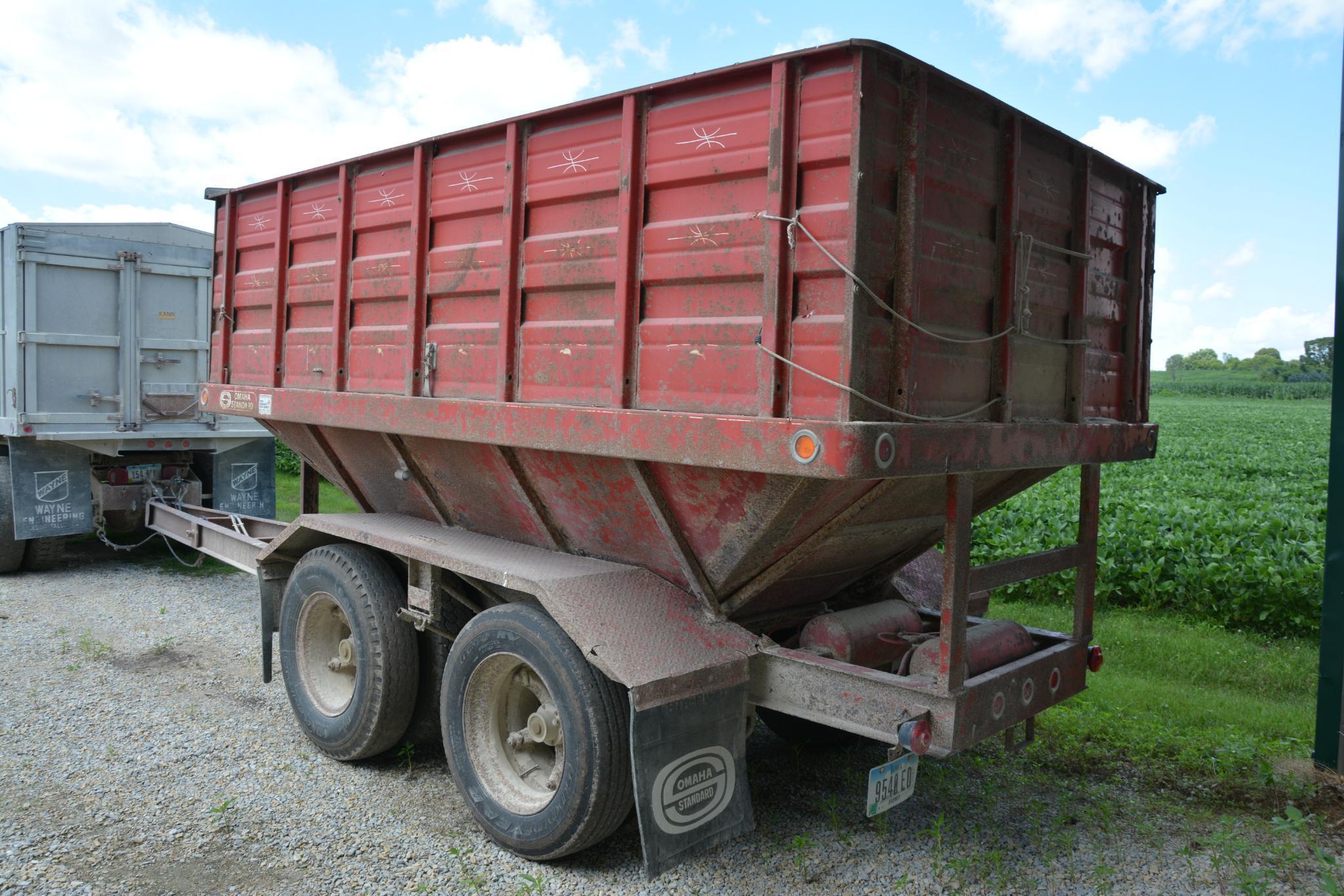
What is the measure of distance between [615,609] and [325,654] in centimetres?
233

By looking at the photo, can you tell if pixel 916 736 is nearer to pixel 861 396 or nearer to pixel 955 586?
pixel 955 586

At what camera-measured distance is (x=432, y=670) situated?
16.5 feet

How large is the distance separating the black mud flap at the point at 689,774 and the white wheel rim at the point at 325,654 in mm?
2252

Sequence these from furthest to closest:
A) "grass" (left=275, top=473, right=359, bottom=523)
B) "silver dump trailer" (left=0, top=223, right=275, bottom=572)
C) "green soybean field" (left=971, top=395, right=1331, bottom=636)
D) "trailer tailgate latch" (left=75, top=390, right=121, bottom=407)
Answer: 1. "grass" (left=275, top=473, right=359, bottom=523)
2. "trailer tailgate latch" (left=75, top=390, right=121, bottom=407)
3. "silver dump trailer" (left=0, top=223, right=275, bottom=572)
4. "green soybean field" (left=971, top=395, right=1331, bottom=636)

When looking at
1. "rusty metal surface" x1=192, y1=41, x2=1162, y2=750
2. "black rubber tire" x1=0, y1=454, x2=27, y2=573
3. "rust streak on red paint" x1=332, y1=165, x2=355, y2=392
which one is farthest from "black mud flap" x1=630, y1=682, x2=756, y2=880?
"black rubber tire" x1=0, y1=454, x2=27, y2=573

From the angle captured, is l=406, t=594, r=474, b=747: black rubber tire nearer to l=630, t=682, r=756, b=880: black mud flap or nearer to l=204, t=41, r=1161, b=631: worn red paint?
l=204, t=41, r=1161, b=631: worn red paint

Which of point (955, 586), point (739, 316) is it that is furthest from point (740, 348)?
point (955, 586)

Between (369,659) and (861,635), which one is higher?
(861,635)

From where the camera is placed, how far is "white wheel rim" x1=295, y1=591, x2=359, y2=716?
17.1ft

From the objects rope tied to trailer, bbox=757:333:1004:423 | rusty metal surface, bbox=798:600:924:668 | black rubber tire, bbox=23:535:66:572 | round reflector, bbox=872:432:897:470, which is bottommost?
black rubber tire, bbox=23:535:66:572

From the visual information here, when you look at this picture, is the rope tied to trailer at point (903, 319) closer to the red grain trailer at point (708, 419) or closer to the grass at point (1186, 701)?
the red grain trailer at point (708, 419)

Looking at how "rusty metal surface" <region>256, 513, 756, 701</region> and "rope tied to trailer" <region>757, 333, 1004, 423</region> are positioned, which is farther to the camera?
"rusty metal surface" <region>256, 513, 756, 701</region>

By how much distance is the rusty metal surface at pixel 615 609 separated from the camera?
362 cm

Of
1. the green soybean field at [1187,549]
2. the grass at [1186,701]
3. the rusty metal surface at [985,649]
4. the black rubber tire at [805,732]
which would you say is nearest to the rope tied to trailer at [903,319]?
the rusty metal surface at [985,649]
